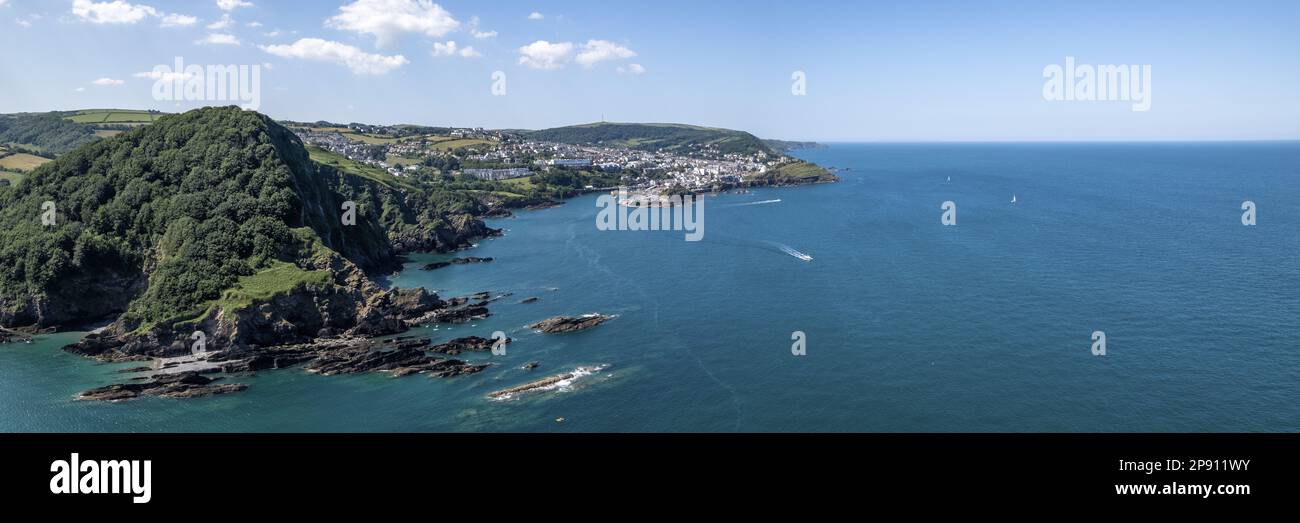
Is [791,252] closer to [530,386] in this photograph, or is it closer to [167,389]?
[530,386]

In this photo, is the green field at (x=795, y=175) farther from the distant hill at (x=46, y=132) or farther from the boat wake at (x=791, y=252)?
the distant hill at (x=46, y=132)

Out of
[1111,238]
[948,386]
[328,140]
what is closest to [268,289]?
[948,386]

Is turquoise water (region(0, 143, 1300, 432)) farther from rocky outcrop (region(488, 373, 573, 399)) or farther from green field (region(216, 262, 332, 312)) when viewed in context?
green field (region(216, 262, 332, 312))

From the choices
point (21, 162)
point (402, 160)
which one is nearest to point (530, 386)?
point (21, 162)

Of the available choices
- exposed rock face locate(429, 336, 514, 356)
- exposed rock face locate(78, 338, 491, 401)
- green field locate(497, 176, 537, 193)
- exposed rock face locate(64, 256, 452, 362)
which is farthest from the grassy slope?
exposed rock face locate(429, 336, 514, 356)

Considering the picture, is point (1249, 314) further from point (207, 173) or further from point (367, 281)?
point (207, 173)
